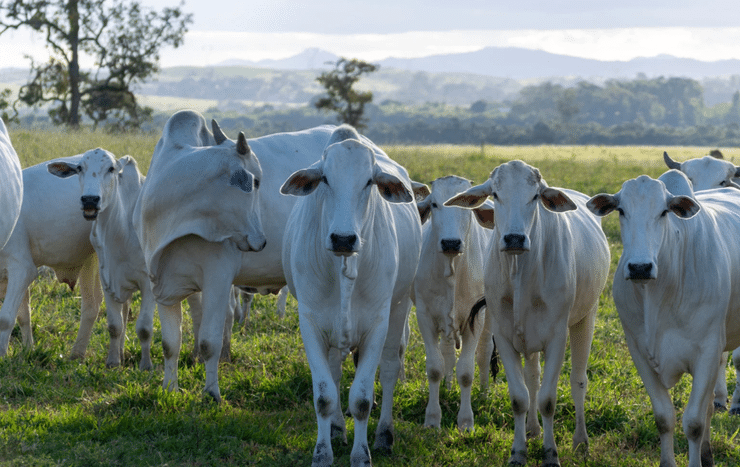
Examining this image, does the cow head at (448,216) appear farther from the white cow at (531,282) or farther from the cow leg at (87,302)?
the cow leg at (87,302)

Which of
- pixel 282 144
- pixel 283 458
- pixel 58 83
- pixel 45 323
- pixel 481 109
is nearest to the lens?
pixel 283 458

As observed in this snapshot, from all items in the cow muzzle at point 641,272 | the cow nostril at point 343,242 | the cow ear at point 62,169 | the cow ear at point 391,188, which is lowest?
the cow muzzle at point 641,272

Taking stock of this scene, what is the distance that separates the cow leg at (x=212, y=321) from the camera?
20.5 feet

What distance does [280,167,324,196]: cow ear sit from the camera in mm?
4949

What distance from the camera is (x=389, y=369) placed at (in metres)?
5.70

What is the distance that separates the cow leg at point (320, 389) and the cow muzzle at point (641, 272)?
1859mm

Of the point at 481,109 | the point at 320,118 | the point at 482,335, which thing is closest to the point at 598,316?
A: the point at 482,335

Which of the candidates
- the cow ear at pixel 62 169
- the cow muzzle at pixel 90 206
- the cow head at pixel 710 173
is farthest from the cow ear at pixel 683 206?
the cow ear at pixel 62 169

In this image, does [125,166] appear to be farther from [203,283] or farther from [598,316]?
[598,316]

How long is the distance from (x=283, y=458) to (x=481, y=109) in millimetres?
132326

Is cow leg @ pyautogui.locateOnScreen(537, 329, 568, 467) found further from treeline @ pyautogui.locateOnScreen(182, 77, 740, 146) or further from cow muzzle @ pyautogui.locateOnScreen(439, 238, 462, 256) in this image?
treeline @ pyautogui.locateOnScreen(182, 77, 740, 146)

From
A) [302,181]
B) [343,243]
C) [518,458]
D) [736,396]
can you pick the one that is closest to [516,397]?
[518,458]

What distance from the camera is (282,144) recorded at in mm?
7414

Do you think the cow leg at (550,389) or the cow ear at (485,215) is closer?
the cow leg at (550,389)
